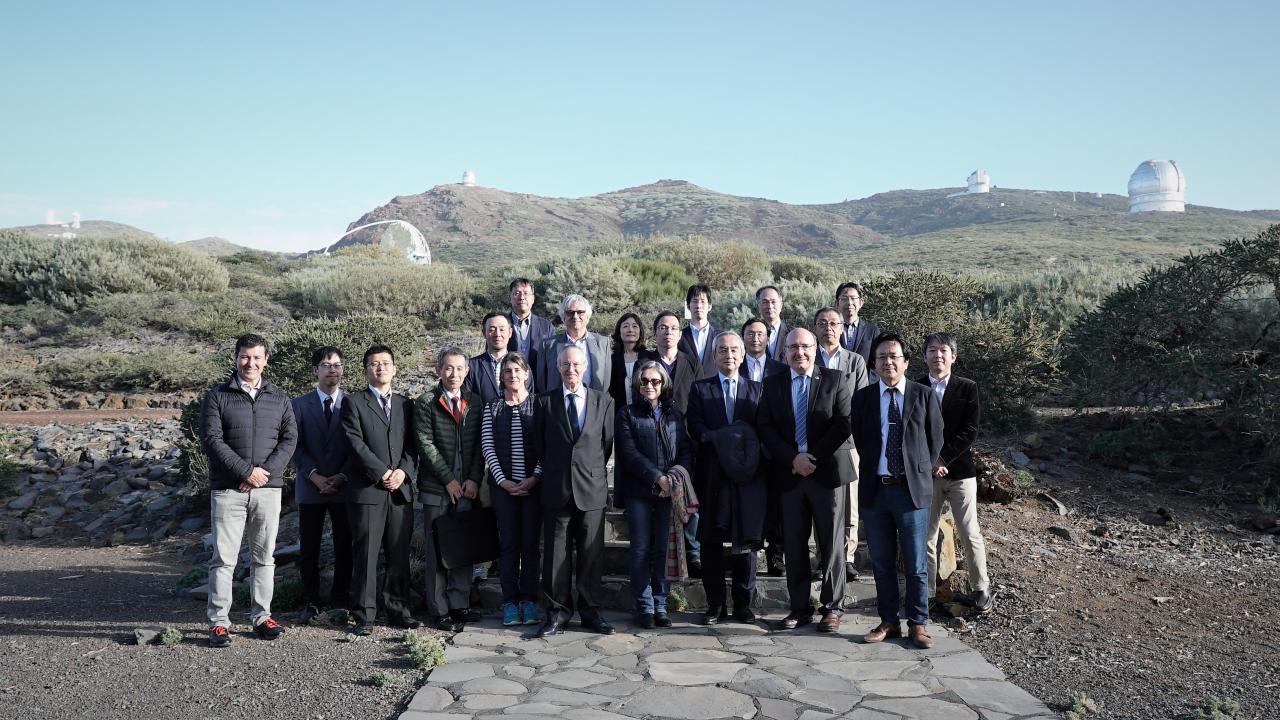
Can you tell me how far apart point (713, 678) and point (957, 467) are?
1989 millimetres

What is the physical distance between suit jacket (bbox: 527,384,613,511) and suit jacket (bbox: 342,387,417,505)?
2.65ft

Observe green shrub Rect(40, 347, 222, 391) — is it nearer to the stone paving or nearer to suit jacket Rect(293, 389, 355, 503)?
suit jacket Rect(293, 389, 355, 503)

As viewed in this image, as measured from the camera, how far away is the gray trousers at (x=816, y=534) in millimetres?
5523

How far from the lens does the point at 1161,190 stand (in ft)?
214

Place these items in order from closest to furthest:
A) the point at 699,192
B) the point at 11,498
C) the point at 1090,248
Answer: the point at 11,498 → the point at 1090,248 → the point at 699,192

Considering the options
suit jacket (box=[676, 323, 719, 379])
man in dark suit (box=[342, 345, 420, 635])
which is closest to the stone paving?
man in dark suit (box=[342, 345, 420, 635])

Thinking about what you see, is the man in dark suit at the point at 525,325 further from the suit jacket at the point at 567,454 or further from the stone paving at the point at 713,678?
the stone paving at the point at 713,678

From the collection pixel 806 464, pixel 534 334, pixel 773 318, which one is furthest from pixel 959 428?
pixel 534 334

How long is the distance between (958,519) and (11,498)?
8.95 metres

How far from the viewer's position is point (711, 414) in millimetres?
5781

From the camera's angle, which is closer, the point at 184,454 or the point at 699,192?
the point at 184,454

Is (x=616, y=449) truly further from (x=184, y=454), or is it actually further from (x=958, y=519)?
(x=184, y=454)

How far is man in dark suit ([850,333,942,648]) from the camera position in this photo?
5.25 meters

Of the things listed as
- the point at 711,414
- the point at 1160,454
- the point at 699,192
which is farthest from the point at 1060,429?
the point at 699,192
